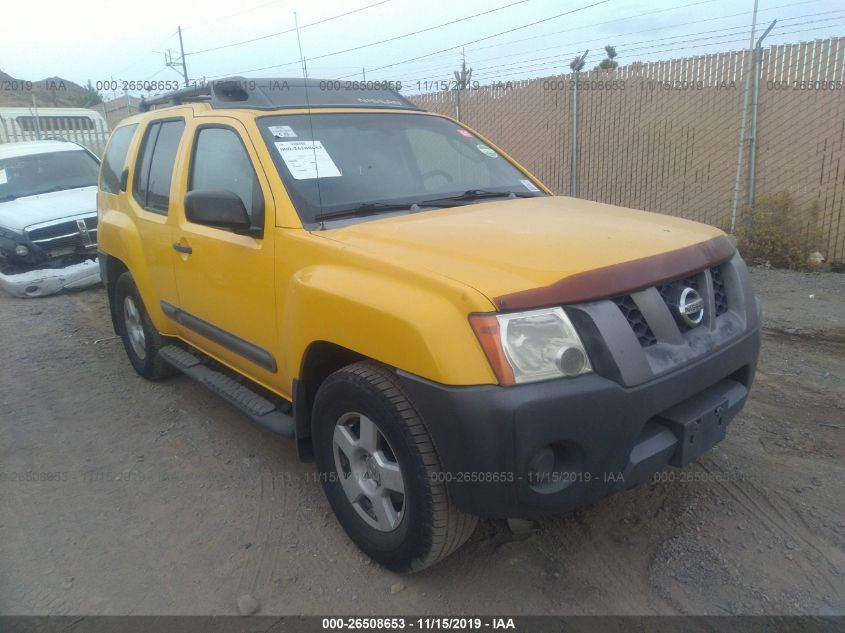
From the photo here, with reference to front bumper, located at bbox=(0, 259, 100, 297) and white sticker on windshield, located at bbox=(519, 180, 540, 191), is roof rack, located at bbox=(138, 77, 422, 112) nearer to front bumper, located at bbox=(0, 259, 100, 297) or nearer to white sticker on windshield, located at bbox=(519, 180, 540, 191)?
white sticker on windshield, located at bbox=(519, 180, 540, 191)

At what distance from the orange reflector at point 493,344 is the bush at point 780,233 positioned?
23.2 feet

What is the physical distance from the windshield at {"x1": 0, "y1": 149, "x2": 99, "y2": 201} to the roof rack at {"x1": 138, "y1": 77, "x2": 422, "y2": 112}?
20.2 ft

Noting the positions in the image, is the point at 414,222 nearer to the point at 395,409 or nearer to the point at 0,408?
the point at 395,409

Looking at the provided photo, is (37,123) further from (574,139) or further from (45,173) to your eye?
(574,139)

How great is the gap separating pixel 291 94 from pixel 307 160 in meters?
0.71

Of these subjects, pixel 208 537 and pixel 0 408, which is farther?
pixel 0 408

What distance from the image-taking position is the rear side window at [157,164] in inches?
162

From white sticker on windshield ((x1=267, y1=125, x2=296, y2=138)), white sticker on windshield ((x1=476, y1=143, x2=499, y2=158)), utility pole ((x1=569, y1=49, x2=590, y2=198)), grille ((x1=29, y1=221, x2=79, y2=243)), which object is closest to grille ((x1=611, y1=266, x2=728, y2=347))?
white sticker on windshield ((x1=476, y1=143, x2=499, y2=158))

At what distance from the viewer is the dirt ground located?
2.58 m

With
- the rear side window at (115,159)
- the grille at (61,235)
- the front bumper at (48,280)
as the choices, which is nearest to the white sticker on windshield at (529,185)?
the rear side window at (115,159)

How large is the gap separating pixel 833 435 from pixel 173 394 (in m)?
4.31

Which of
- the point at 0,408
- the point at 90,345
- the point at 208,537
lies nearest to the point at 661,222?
the point at 208,537

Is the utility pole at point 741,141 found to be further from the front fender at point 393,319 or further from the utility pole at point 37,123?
the utility pole at point 37,123

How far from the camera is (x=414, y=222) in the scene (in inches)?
116
